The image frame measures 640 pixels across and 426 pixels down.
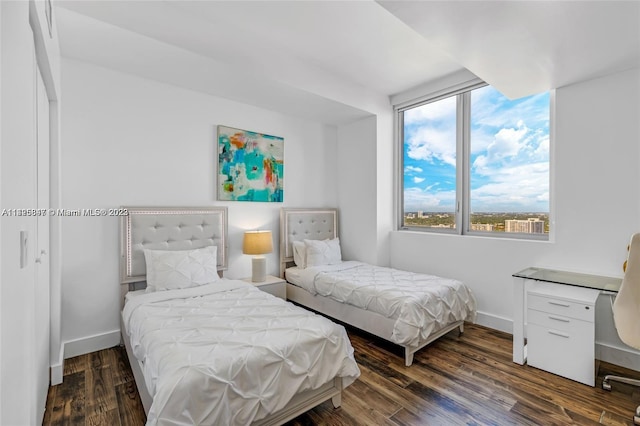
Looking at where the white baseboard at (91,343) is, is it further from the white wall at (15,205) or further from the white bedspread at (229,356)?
the white wall at (15,205)

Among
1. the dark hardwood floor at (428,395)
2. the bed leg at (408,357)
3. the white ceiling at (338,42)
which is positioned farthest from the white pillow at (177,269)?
the bed leg at (408,357)

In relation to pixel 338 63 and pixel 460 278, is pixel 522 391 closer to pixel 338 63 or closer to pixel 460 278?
pixel 460 278

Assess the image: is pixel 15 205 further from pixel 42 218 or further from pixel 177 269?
pixel 177 269

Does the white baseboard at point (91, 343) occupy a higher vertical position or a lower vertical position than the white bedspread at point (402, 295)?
lower

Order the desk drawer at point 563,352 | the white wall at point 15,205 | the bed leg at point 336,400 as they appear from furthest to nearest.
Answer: the desk drawer at point 563,352
the bed leg at point 336,400
the white wall at point 15,205

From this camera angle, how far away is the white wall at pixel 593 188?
2445 millimetres

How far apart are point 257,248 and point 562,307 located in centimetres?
277

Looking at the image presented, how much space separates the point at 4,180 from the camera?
2.70 feet

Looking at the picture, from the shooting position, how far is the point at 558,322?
7.61 feet

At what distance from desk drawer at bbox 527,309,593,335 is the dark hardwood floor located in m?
0.37

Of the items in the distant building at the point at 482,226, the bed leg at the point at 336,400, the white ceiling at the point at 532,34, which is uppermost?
the white ceiling at the point at 532,34

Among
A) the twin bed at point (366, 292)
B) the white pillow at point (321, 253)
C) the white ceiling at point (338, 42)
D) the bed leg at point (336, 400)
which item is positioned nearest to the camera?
the white ceiling at point (338, 42)

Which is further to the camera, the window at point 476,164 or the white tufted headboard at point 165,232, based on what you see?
the window at point 476,164

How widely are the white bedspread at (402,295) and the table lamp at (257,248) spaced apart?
50 centimetres
